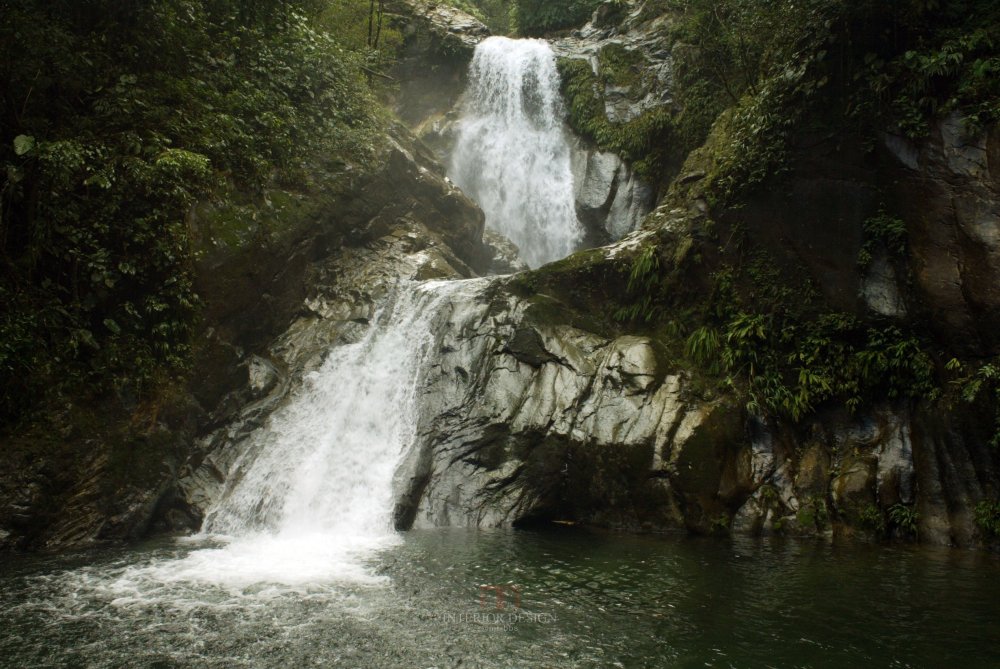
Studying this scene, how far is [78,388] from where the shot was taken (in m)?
8.98

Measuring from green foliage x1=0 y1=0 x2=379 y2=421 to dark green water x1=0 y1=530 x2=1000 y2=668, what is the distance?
3.34 meters

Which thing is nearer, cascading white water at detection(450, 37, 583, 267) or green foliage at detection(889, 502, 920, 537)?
green foliage at detection(889, 502, 920, 537)

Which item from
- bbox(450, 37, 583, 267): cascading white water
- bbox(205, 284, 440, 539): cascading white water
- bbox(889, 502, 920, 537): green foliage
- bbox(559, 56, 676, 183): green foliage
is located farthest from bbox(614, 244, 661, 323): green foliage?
bbox(450, 37, 583, 267): cascading white water

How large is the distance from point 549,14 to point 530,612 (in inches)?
988

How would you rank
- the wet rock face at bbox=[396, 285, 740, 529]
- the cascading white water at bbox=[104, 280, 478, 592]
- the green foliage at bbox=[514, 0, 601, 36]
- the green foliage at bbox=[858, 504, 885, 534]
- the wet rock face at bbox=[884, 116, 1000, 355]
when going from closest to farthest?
the cascading white water at bbox=[104, 280, 478, 592]
the wet rock face at bbox=[884, 116, 1000, 355]
the green foliage at bbox=[858, 504, 885, 534]
the wet rock face at bbox=[396, 285, 740, 529]
the green foliage at bbox=[514, 0, 601, 36]

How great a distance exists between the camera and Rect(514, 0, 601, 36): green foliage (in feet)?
78.8

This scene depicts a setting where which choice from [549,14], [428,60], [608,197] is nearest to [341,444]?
[608,197]

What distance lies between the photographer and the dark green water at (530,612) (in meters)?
4.85

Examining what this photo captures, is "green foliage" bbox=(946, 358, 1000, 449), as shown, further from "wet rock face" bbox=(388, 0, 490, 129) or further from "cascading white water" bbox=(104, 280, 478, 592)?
"wet rock face" bbox=(388, 0, 490, 129)

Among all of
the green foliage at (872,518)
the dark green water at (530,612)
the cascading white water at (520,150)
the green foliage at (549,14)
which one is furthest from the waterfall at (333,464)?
the green foliage at (549,14)

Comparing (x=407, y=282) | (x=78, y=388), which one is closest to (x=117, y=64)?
(x=78, y=388)

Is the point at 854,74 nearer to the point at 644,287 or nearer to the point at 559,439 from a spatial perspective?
the point at 644,287

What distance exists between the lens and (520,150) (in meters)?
20.7

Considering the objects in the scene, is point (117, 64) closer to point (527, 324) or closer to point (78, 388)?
point (78, 388)
